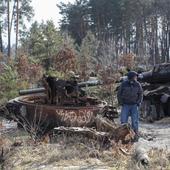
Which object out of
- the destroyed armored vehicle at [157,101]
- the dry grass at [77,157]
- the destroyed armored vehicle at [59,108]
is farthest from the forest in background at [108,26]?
the dry grass at [77,157]

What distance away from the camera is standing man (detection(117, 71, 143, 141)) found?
1224cm

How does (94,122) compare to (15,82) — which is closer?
(94,122)

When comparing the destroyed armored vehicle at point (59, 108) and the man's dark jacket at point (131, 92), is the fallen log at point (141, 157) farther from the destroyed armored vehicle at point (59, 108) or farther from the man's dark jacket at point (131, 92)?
the destroyed armored vehicle at point (59, 108)

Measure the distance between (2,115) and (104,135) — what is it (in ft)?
21.2

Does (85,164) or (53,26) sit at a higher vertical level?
(53,26)

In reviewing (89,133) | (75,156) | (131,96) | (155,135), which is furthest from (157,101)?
(75,156)

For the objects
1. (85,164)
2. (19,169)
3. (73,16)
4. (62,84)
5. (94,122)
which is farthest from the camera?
(73,16)

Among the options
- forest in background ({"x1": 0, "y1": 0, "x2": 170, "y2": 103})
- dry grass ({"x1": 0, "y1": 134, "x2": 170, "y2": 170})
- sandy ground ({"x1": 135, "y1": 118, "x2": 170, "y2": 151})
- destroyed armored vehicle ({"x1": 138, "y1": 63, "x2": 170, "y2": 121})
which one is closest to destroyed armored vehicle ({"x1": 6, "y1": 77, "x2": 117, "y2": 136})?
sandy ground ({"x1": 135, "y1": 118, "x2": 170, "y2": 151})

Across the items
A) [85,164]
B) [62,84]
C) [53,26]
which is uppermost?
[53,26]

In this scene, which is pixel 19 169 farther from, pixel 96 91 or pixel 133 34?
pixel 133 34

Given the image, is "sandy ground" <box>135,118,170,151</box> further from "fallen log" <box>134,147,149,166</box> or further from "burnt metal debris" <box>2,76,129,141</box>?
"fallen log" <box>134,147,149,166</box>

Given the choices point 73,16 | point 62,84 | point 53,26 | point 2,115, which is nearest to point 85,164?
point 62,84

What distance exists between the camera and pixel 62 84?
1316cm

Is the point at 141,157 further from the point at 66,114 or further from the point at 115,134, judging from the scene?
the point at 66,114
